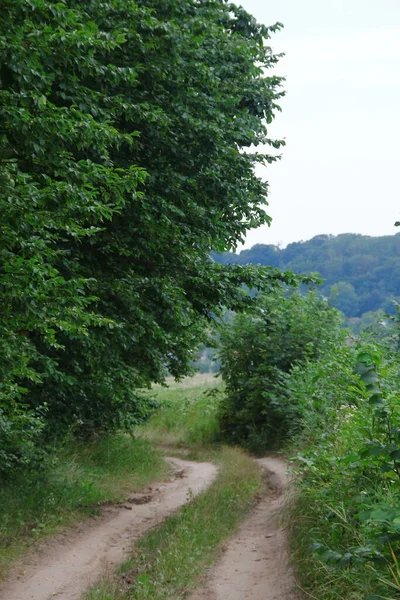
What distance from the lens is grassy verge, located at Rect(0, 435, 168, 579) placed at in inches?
392

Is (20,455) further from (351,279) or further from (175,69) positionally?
(351,279)

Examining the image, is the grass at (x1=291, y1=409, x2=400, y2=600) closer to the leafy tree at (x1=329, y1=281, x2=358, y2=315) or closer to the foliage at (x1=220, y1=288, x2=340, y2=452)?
the foliage at (x1=220, y1=288, x2=340, y2=452)

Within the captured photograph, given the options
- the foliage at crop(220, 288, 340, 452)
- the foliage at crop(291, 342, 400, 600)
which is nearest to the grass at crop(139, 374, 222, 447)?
the foliage at crop(220, 288, 340, 452)

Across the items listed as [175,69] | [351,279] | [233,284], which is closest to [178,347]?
[233,284]

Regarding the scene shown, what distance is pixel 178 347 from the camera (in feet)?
51.2

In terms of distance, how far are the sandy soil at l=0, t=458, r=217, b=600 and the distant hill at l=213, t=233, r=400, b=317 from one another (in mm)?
81131

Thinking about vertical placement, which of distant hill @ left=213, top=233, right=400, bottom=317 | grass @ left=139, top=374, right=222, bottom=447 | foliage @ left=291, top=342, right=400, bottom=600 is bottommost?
grass @ left=139, top=374, right=222, bottom=447

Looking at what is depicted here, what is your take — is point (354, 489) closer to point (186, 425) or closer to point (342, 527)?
point (342, 527)

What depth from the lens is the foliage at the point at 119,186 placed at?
801cm

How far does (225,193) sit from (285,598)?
→ 7789 mm

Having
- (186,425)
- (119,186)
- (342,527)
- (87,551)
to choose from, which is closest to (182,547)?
(87,551)

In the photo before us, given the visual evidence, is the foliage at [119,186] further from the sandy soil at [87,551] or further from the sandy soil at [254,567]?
the sandy soil at [254,567]

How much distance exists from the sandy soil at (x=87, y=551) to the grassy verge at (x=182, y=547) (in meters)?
0.39

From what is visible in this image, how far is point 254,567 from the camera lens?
9195mm
